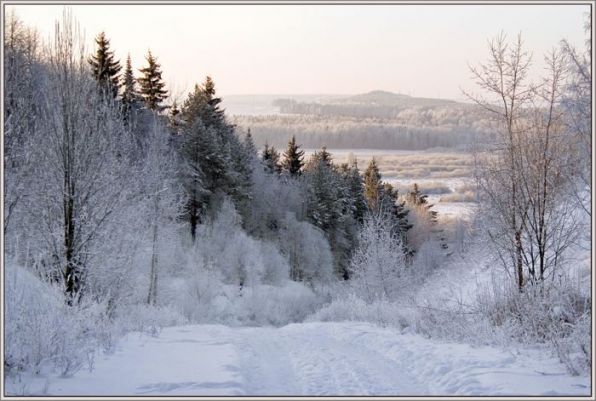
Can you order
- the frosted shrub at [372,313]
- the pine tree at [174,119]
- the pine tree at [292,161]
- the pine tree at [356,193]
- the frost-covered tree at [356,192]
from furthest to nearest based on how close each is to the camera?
the pine tree at [292,161] → the pine tree at [356,193] → the frost-covered tree at [356,192] → the pine tree at [174,119] → the frosted shrub at [372,313]

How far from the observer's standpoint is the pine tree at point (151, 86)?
4047cm

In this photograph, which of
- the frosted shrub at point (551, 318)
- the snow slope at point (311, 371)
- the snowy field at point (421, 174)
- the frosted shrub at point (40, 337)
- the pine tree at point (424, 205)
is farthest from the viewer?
the pine tree at point (424, 205)

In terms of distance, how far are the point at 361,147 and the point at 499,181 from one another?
98.4 feet

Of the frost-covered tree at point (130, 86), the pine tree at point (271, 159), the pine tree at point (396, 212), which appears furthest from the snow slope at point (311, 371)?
the pine tree at point (271, 159)

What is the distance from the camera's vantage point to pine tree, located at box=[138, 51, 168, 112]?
40469 mm

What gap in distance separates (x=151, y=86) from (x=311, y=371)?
35.9 m

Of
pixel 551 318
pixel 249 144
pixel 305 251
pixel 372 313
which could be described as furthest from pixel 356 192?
pixel 551 318

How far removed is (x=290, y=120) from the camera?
175 feet

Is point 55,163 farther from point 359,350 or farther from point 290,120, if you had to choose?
point 290,120

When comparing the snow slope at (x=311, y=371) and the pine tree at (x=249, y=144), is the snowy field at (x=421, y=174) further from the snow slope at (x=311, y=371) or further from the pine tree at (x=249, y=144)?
the snow slope at (x=311, y=371)

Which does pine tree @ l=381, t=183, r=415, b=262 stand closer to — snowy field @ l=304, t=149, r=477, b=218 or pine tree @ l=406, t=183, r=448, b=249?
snowy field @ l=304, t=149, r=477, b=218

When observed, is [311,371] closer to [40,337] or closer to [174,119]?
[40,337]

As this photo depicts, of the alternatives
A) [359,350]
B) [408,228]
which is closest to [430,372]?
[359,350]

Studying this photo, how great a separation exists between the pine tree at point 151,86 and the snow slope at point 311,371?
106ft
